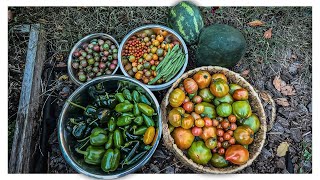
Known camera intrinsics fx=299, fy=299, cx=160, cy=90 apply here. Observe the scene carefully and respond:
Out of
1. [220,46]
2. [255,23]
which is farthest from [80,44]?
[255,23]

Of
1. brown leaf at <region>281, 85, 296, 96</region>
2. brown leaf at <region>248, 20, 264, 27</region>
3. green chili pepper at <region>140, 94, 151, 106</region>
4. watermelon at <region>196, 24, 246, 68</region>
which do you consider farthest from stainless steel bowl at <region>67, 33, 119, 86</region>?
brown leaf at <region>281, 85, 296, 96</region>

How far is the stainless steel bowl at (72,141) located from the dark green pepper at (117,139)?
24cm

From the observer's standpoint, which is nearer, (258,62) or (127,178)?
(127,178)

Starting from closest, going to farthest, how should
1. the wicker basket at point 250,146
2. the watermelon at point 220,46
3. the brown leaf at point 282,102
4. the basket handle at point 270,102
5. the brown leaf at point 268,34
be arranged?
the wicker basket at point 250,146 → the watermelon at point 220,46 → the basket handle at point 270,102 → the brown leaf at point 282,102 → the brown leaf at point 268,34

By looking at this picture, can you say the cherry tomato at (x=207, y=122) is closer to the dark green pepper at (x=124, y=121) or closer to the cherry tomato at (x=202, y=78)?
the cherry tomato at (x=202, y=78)

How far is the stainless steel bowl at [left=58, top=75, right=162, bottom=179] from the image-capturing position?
2.69 meters

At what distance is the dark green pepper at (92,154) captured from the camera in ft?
9.16

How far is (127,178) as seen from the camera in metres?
3.06

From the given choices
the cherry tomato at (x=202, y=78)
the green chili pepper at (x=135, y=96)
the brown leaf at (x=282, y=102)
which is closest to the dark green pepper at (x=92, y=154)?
the green chili pepper at (x=135, y=96)

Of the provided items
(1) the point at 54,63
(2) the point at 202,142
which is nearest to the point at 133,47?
(1) the point at 54,63

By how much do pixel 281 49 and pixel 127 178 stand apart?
7.81 ft

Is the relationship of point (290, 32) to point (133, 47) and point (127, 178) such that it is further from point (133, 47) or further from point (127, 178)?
point (127, 178)

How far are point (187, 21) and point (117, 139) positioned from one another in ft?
4.89

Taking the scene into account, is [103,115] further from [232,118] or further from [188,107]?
[232,118]
